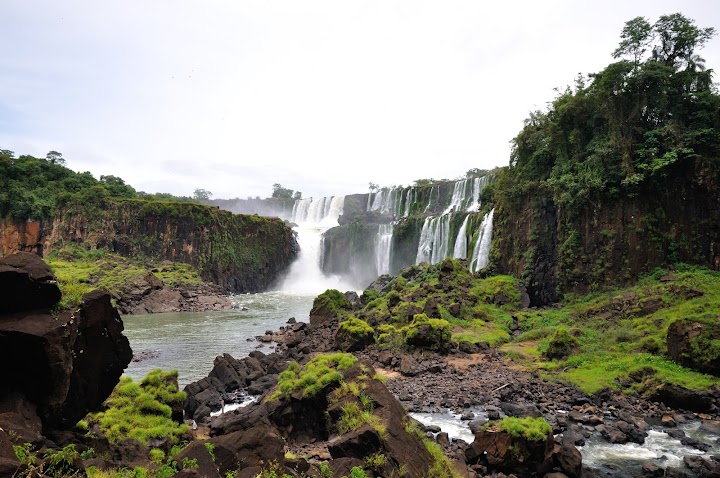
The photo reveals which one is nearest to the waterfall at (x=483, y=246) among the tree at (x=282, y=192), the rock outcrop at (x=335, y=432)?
the rock outcrop at (x=335, y=432)

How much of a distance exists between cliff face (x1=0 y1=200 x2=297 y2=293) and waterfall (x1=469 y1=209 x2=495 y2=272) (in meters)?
38.2

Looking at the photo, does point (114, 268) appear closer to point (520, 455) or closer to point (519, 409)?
point (519, 409)

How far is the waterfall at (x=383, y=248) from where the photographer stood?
5678 centimetres

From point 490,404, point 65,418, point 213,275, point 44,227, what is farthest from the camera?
point 213,275

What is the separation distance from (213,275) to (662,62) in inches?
2150

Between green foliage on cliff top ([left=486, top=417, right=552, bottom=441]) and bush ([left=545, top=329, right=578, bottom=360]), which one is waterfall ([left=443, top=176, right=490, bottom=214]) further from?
green foliage on cliff top ([left=486, top=417, right=552, bottom=441])

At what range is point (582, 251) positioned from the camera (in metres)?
26.4

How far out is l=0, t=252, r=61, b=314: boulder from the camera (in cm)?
630

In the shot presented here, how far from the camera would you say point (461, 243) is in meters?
41.9

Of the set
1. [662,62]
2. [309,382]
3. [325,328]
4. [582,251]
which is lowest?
[325,328]

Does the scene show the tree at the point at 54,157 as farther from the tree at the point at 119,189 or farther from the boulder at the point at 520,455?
the boulder at the point at 520,455

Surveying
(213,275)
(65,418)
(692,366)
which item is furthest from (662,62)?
(213,275)

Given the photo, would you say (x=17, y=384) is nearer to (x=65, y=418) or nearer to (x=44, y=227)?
(x=65, y=418)


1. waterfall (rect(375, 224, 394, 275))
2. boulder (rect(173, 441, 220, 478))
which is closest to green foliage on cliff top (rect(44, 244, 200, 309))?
waterfall (rect(375, 224, 394, 275))
